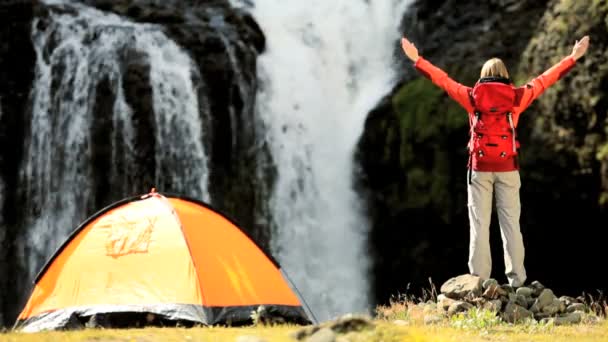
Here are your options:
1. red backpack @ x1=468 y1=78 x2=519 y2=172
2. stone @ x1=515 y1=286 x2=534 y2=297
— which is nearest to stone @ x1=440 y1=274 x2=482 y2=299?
stone @ x1=515 y1=286 x2=534 y2=297

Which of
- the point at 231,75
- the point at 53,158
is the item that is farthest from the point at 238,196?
the point at 53,158

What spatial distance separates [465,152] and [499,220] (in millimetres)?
7935

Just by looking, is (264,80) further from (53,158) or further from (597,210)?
(597,210)

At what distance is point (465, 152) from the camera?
53.0 ft

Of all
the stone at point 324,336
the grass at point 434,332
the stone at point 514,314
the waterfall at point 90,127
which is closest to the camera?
the stone at point 324,336

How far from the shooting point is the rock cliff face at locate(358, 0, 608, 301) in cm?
1491

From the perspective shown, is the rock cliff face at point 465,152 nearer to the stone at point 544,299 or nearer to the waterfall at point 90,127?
the waterfall at point 90,127

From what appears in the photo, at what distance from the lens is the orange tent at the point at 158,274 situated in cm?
869

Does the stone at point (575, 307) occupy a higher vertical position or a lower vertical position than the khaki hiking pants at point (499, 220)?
lower

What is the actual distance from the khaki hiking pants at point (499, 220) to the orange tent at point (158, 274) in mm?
2071

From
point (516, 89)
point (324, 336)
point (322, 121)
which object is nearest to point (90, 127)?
point (322, 121)

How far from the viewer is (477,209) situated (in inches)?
329

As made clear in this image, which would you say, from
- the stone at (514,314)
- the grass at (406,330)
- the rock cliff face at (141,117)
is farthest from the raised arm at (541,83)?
the rock cliff face at (141,117)

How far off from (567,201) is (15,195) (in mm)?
10801
